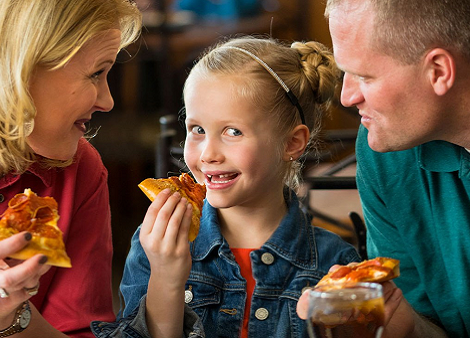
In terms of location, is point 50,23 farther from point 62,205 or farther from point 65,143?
point 62,205

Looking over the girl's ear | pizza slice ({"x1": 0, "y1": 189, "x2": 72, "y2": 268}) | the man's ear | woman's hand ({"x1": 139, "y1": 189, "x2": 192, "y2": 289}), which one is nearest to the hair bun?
the girl's ear

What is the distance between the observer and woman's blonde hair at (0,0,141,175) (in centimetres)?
143

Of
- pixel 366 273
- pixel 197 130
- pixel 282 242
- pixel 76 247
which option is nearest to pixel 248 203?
pixel 282 242

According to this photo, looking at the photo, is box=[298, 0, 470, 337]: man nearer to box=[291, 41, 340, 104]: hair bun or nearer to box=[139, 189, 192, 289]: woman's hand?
box=[291, 41, 340, 104]: hair bun

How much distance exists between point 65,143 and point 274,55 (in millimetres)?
605

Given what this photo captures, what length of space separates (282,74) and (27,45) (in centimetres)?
67

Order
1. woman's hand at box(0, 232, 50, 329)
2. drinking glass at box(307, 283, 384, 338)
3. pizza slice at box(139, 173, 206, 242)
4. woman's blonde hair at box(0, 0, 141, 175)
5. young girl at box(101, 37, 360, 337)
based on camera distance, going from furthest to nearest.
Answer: young girl at box(101, 37, 360, 337) < pizza slice at box(139, 173, 206, 242) < woman's blonde hair at box(0, 0, 141, 175) < woman's hand at box(0, 232, 50, 329) < drinking glass at box(307, 283, 384, 338)

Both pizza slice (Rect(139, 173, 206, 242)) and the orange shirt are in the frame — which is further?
the orange shirt

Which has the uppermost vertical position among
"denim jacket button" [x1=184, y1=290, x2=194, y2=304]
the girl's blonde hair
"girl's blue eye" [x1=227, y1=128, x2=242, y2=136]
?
the girl's blonde hair

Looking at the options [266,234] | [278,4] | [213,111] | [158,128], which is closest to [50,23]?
[213,111]

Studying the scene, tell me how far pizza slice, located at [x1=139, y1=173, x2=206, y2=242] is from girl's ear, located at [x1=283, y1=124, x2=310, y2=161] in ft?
0.92

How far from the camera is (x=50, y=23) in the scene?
1.46m

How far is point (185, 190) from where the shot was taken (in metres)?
1.61

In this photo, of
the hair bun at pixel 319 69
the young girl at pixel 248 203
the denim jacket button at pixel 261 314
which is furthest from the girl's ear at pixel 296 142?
the denim jacket button at pixel 261 314
